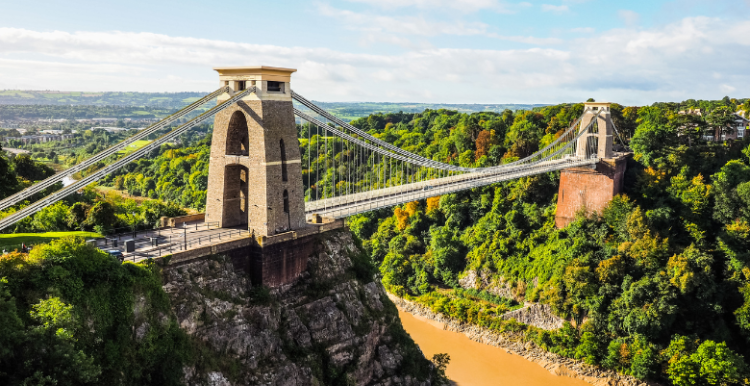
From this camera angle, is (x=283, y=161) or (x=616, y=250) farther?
(x=616, y=250)

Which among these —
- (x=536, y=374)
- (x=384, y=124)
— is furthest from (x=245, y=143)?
(x=384, y=124)

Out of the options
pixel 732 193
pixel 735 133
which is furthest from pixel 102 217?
pixel 735 133

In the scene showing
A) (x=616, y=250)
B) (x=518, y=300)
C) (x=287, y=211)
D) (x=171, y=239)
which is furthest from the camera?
(x=518, y=300)

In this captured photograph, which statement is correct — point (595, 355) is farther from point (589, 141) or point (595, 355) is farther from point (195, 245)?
point (195, 245)

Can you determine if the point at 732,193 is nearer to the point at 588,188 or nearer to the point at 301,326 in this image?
the point at 588,188

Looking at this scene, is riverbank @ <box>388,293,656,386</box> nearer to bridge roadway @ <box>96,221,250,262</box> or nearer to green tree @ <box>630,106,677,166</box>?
green tree @ <box>630,106,677,166</box>

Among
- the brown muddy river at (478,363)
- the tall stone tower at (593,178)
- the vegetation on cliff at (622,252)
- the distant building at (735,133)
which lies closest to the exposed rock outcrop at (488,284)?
the vegetation on cliff at (622,252)

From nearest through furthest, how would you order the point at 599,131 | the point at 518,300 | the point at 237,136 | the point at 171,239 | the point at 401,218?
the point at 171,239, the point at 237,136, the point at 518,300, the point at 599,131, the point at 401,218
